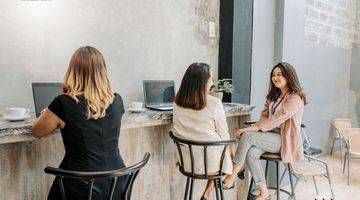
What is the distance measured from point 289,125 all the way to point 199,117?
79 cm

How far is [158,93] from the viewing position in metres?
2.65

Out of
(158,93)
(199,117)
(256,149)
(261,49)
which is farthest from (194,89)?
(261,49)

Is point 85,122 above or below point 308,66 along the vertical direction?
below

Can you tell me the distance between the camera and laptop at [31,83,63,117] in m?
1.87

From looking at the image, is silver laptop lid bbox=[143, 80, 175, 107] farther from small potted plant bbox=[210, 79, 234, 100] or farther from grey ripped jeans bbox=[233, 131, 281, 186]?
grey ripped jeans bbox=[233, 131, 281, 186]

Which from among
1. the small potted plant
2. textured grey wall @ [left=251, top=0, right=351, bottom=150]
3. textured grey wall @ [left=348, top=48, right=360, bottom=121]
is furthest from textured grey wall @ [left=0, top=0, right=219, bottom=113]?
textured grey wall @ [left=348, top=48, right=360, bottom=121]

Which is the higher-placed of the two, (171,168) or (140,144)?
(140,144)

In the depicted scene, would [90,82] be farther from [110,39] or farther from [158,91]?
[158,91]

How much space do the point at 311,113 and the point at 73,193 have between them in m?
3.99

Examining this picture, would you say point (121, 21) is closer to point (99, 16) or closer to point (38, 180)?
point (99, 16)

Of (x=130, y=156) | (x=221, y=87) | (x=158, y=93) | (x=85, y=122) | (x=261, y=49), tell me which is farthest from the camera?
(x=261, y=49)

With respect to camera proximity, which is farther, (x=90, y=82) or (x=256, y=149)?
(x=256, y=149)

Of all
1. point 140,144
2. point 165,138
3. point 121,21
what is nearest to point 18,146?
point 140,144

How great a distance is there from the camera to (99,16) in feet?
7.95
